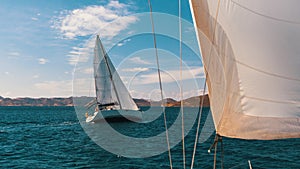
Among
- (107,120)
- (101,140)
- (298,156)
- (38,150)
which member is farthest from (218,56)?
(107,120)

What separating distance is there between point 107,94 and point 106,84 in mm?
1761

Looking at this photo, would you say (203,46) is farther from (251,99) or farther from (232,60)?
(251,99)

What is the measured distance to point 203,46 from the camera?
14.0 feet

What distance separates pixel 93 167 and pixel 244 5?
19050 mm

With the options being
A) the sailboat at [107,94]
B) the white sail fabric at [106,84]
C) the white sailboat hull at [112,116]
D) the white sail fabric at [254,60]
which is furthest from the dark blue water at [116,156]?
the white sail fabric at [106,84]

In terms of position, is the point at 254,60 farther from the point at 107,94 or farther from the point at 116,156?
the point at 107,94

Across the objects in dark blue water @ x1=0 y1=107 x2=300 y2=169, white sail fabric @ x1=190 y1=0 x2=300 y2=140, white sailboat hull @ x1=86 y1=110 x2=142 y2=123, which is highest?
white sail fabric @ x1=190 y1=0 x2=300 y2=140

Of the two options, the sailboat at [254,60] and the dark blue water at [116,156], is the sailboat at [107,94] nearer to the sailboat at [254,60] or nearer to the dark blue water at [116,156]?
the dark blue water at [116,156]

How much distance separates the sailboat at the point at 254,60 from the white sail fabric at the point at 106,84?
46.6 metres

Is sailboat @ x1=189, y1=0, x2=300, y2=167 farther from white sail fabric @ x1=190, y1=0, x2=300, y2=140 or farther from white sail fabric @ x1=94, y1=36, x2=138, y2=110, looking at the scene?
white sail fabric @ x1=94, y1=36, x2=138, y2=110

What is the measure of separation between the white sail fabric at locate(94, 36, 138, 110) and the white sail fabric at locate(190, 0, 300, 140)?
46600mm

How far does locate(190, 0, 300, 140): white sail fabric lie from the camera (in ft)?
13.4

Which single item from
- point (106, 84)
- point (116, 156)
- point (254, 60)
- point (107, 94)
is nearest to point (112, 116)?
point (107, 94)

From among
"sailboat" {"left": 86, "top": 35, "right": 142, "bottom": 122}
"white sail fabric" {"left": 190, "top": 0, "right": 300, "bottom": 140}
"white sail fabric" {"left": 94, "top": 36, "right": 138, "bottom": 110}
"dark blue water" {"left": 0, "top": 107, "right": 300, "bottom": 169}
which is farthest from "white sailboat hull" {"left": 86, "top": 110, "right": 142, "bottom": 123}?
"white sail fabric" {"left": 190, "top": 0, "right": 300, "bottom": 140}
